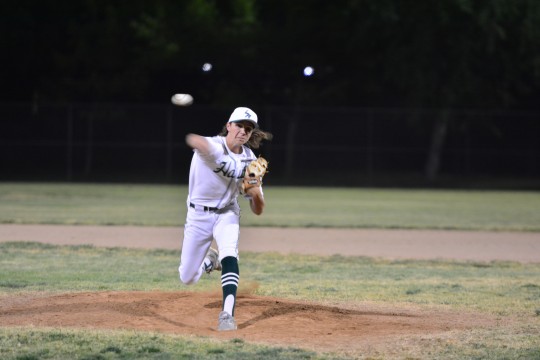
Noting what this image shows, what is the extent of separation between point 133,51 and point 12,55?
4.80 meters

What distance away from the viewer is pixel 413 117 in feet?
114

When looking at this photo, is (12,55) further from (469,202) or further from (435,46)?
(469,202)

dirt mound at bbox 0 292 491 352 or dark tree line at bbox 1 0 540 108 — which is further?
dark tree line at bbox 1 0 540 108

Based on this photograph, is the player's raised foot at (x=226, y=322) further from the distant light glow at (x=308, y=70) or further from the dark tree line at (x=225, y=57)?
the distant light glow at (x=308, y=70)

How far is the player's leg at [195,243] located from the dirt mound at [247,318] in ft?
1.19

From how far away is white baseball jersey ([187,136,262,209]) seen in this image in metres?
7.25

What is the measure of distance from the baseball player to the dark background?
2660 cm

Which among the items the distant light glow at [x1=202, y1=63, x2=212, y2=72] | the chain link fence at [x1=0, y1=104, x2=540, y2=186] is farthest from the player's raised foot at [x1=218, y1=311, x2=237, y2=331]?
the distant light glow at [x1=202, y1=63, x2=212, y2=72]

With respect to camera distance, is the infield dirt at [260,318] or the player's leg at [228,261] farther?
the player's leg at [228,261]

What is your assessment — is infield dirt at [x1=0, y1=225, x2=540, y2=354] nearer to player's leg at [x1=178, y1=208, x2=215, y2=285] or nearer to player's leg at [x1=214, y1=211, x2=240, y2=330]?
player's leg at [x1=214, y1=211, x2=240, y2=330]

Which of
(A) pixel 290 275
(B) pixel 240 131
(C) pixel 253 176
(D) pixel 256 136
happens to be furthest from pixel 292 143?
(C) pixel 253 176

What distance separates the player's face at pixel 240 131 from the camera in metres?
7.26

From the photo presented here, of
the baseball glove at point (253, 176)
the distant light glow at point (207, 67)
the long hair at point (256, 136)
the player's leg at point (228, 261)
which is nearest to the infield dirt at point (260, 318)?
the player's leg at point (228, 261)

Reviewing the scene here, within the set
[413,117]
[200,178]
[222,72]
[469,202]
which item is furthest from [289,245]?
[222,72]
